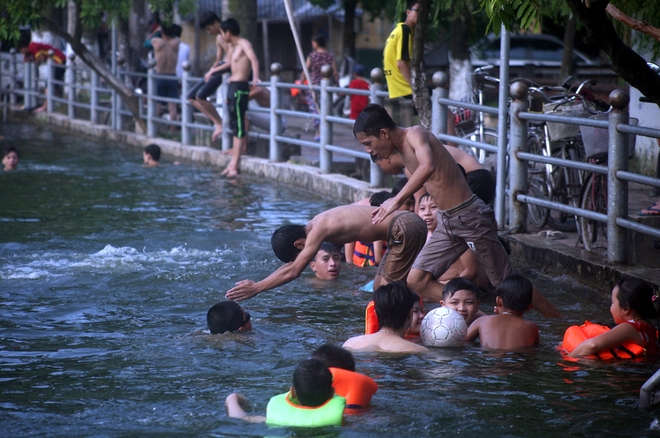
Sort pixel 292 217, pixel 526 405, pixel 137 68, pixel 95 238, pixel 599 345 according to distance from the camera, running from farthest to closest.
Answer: pixel 137 68 → pixel 292 217 → pixel 95 238 → pixel 599 345 → pixel 526 405

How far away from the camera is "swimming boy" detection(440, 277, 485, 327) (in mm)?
6531

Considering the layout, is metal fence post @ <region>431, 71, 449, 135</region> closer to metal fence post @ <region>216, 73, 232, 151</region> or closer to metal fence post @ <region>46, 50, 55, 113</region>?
metal fence post @ <region>216, 73, 232, 151</region>

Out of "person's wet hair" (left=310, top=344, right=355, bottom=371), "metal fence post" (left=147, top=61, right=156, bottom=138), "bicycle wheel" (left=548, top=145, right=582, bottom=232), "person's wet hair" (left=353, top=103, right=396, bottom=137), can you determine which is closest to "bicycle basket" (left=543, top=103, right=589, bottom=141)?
"bicycle wheel" (left=548, top=145, right=582, bottom=232)

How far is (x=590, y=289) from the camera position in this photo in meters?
7.62

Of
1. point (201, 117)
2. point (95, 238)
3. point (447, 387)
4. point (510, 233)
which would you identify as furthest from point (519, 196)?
point (201, 117)

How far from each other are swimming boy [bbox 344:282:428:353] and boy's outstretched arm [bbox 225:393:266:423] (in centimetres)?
121

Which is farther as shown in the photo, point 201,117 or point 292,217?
point 201,117

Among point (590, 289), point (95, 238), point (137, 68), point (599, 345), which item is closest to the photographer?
point (599, 345)

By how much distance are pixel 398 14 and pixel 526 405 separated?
6522 millimetres

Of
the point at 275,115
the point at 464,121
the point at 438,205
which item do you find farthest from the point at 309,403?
the point at 275,115

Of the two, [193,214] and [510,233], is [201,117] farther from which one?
[510,233]

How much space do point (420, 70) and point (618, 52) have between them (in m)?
5.89

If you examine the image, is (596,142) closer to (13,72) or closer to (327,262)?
(327,262)

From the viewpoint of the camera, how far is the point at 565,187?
9164mm
